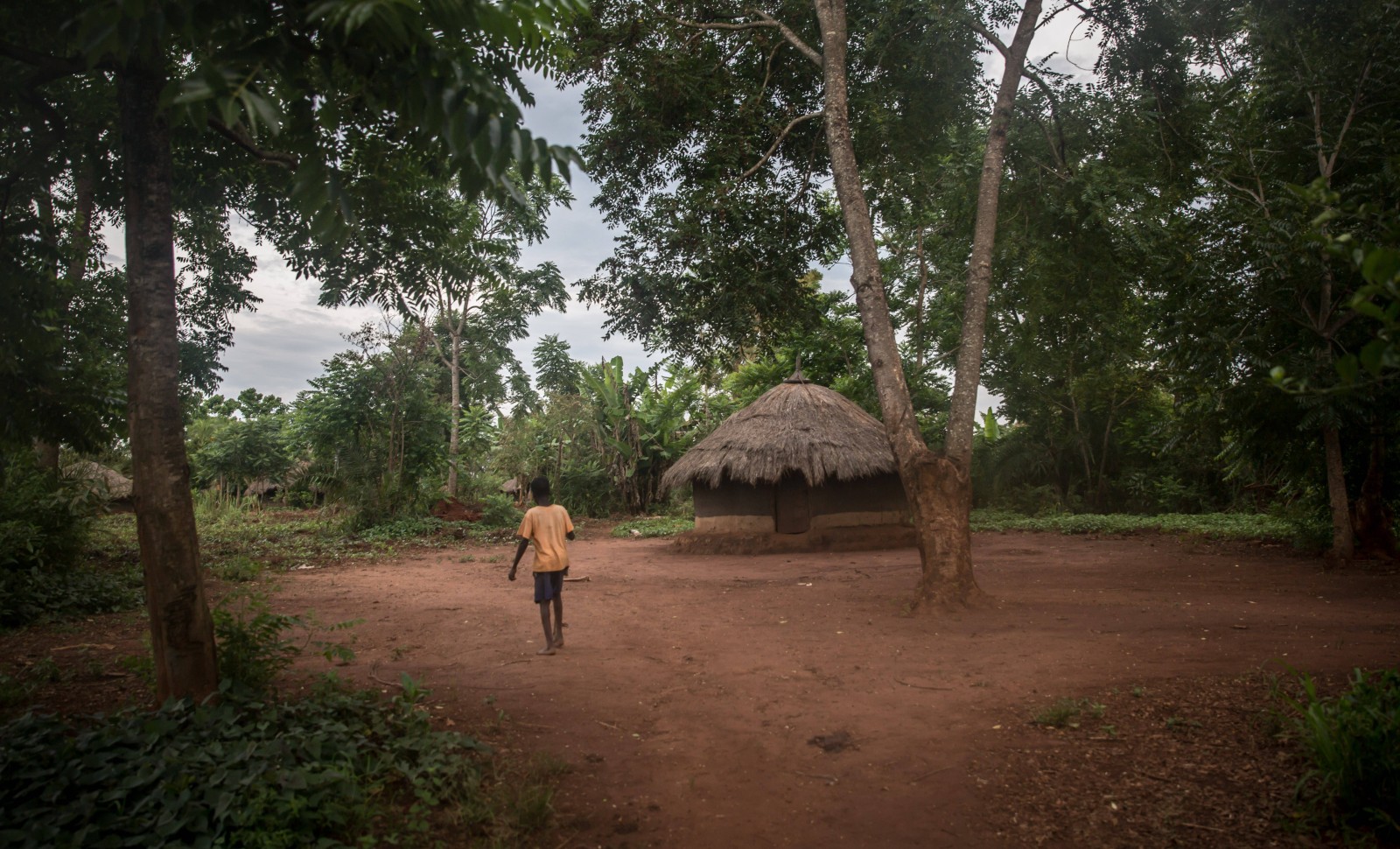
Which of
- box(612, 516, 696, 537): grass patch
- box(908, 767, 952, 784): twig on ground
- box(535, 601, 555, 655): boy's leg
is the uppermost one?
box(612, 516, 696, 537): grass patch

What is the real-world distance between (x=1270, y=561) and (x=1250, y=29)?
20.7 ft

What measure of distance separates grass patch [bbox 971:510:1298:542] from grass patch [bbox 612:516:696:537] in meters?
6.36

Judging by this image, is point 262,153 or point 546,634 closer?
point 262,153

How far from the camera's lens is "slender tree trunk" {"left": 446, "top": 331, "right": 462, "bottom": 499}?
788 inches

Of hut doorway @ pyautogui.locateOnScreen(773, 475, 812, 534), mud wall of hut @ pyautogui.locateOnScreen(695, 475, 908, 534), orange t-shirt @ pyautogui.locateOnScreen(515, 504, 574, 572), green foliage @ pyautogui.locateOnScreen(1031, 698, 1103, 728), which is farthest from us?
hut doorway @ pyautogui.locateOnScreen(773, 475, 812, 534)

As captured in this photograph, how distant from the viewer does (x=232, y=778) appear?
3186 millimetres

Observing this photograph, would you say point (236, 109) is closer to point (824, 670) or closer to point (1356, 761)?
point (1356, 761)

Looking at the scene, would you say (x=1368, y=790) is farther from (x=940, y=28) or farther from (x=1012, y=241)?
(x=940, y=28)

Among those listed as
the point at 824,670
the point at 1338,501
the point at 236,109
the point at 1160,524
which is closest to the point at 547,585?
the point at 824,670

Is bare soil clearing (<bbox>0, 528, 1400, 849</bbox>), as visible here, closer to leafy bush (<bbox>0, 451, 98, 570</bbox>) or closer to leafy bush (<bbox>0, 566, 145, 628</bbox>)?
leafy bush (<bbox>0, 566, 145, 628</bbox>)

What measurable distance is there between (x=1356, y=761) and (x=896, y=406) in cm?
496

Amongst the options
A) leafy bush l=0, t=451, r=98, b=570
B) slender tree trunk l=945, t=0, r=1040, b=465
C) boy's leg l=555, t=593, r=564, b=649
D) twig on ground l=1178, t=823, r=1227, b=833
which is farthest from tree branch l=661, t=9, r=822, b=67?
leafy bush l=0, t=451, r=98, b=570

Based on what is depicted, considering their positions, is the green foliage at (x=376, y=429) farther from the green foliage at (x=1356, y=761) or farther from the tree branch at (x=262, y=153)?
the green foliage at (x=1356, y=761)

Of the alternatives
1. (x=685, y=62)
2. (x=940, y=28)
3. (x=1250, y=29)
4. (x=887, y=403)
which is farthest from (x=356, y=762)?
(x=1250, y=29)
